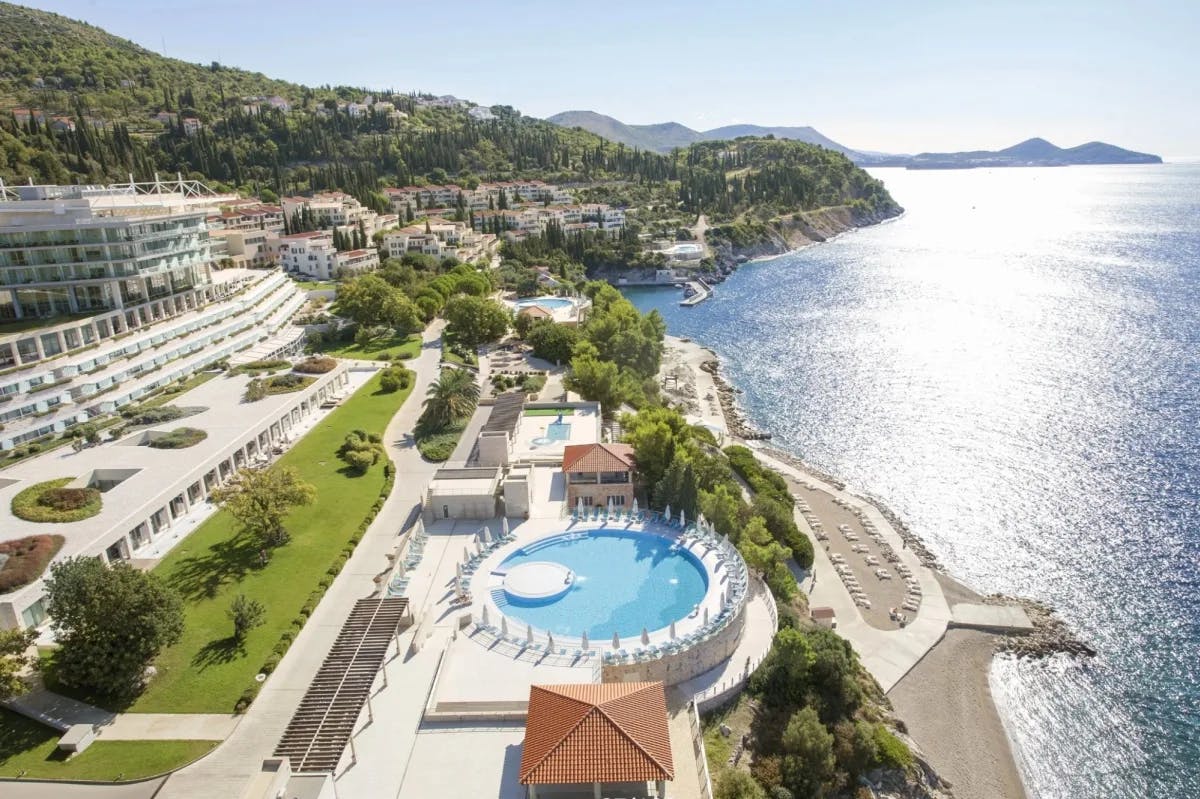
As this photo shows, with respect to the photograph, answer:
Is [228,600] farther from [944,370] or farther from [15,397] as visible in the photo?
[944,370]

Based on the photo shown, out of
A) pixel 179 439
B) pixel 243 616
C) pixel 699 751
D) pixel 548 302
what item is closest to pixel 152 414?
pixel 179 439

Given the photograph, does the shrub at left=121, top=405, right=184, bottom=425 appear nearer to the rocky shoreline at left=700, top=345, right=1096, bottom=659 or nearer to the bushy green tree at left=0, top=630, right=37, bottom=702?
the bushy green tree at left=0, top=630, right=37, bottom=702

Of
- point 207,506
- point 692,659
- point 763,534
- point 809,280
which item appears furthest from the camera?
point 809,280

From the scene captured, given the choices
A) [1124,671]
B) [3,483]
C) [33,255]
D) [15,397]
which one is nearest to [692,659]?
[1124,671]

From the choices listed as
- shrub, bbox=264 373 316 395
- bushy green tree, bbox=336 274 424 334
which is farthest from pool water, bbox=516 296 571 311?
shrub, bbox=264 373 316 395

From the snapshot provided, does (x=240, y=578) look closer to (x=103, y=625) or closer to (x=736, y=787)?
(x=103, y=625)

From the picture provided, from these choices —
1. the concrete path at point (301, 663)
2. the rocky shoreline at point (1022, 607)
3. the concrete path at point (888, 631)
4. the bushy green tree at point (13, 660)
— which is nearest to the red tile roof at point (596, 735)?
the concrete path at point (301, 663)
